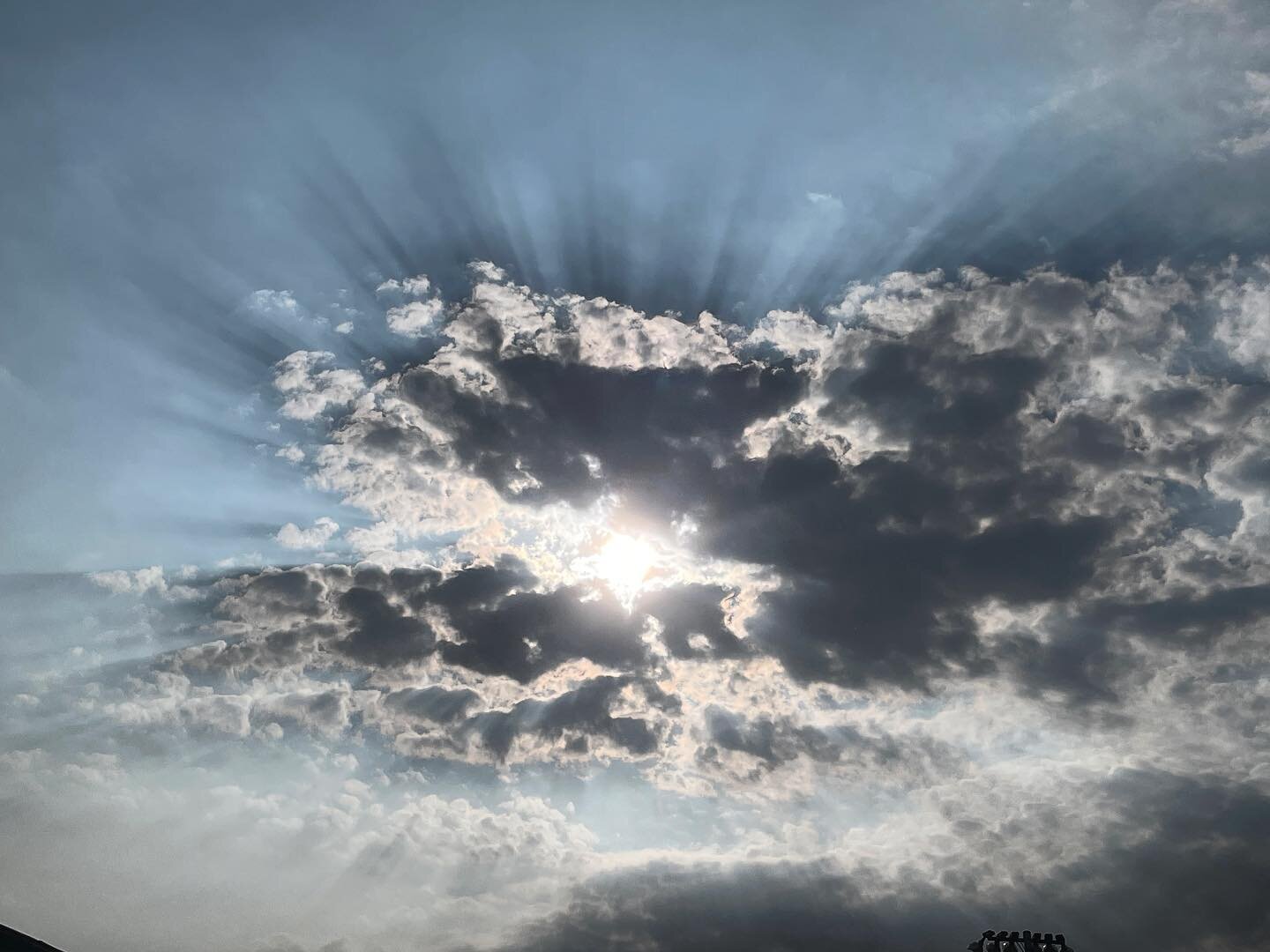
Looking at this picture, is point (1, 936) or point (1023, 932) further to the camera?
point (1, 936)

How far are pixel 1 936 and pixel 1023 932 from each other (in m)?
107

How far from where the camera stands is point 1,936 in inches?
3051

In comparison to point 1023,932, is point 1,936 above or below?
below

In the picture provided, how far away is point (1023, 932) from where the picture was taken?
125 ft
